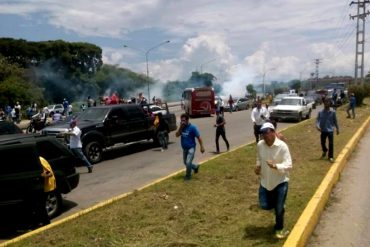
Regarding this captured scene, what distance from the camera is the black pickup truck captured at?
15000mm

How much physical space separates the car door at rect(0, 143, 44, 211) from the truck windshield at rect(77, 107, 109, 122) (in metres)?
8.05

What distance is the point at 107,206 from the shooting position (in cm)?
848

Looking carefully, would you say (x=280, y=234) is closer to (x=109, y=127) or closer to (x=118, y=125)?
(x=109, y=127)

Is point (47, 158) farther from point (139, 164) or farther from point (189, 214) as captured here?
point (139, 164)

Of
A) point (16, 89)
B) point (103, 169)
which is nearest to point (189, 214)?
point (103, 169)

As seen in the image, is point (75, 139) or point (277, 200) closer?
point (277, 200)

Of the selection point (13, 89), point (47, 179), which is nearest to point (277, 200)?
point (47, 179)

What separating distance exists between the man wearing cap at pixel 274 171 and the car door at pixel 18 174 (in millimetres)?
3616

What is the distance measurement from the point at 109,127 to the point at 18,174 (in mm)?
8248

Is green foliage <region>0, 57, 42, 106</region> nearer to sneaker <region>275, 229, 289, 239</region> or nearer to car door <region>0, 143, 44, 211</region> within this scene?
car door <region>0, 143, 44, 211</region>

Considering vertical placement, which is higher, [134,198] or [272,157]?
[272,157]

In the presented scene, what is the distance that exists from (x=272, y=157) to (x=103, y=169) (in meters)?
8.52

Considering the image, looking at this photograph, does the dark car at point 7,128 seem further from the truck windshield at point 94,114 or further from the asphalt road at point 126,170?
the truck windshield at point 94,114

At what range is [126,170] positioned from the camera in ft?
44.3
